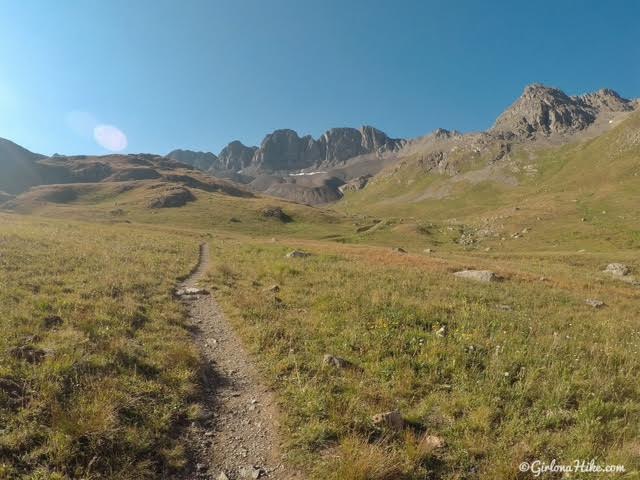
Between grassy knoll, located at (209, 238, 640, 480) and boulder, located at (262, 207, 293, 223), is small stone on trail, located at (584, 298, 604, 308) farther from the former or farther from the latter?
boulder, located at (262, 207, 293, 223)

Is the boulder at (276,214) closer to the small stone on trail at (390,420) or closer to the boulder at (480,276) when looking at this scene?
the boulder at (480,276)

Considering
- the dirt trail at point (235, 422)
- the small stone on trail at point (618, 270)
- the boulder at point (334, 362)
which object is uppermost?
the small stone on trail at point (618, 270)

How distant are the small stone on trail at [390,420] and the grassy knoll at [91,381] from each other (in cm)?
353

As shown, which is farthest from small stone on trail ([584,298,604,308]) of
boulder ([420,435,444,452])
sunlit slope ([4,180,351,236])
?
sunlit slope ([4,180,351,236])

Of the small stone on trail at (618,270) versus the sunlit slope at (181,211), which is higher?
the sunlit slope at (181,211)

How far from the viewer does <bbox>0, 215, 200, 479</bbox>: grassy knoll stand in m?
5.58

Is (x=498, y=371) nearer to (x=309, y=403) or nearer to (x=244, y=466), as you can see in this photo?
(x=309, y=403)

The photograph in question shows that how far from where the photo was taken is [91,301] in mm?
12695

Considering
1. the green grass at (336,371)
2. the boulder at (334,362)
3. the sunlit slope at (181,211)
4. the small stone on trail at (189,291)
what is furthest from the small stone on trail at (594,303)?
the sunlit slope at (181,211)

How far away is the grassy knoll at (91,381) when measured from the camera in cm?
558

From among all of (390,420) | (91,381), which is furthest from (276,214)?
(390,420)

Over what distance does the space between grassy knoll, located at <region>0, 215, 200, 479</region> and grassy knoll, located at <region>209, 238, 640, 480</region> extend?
7.39ft

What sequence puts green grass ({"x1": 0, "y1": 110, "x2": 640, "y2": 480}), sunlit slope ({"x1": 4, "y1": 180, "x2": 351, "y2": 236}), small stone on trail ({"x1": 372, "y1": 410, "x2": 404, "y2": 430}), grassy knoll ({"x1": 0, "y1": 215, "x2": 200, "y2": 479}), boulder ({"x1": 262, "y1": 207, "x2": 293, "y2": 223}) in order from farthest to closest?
boulder ({"x1": 262, "y1": 207, "x2": 293, "y2": 223}), sunlit slope ({"x1": 4, "y1": 180, "x2": 351, "y2": 236}), small stone on trail ({"x1": 372, "y1": 410, "x2": 404, "y2": 430}), green grass ({"x1": 0, "y1": 110, "x2": 640, "y2": 480}), grassy knoll ({"x1": 0, "y1": 215, "x2": 200, "y2": 479})

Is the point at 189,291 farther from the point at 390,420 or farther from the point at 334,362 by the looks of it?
the point at 390,420
